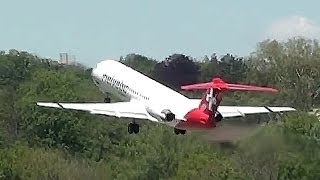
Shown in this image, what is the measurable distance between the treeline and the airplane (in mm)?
9053

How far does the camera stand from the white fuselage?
4869cm

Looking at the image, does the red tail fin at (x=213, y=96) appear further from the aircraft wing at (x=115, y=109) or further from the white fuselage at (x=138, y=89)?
the aircraft wing at (x=115, y=109)

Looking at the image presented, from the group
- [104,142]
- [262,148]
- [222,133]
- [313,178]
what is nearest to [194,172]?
[313,178]

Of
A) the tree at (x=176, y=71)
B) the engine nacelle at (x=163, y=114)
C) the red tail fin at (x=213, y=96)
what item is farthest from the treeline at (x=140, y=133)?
the red tail fin at (x=213, y=96)

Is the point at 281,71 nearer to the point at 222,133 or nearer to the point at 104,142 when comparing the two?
the point at 104,142

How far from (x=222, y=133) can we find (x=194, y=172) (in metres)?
34.5

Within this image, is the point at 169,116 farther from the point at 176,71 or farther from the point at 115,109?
the point at 176,71

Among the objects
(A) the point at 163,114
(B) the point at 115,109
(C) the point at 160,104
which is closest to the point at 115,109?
(B) the point at 115,109

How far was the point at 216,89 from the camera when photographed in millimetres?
43781

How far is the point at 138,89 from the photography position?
55.1m

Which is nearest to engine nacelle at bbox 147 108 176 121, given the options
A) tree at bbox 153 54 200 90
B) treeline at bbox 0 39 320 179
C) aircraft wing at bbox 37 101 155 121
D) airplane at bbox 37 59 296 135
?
airplane at bbox 37 59 296 135

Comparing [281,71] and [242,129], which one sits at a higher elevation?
[281,71]

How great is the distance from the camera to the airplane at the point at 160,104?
44.5 m

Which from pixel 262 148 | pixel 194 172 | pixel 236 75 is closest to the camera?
pixel 262 148
